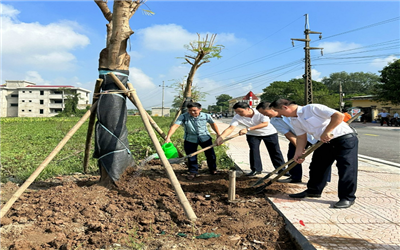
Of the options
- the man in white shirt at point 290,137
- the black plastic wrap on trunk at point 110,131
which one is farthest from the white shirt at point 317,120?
the black plastic wrap on trunk at point 110,131

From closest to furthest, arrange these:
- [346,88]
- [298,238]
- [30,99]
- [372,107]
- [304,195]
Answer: [298,238], [304,195], [372,107], [30,99], [346,88]

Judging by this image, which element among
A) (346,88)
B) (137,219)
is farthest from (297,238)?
(346,88)

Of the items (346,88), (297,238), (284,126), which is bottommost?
(297,238)

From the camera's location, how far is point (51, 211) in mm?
3070

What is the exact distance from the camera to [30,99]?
203 feet

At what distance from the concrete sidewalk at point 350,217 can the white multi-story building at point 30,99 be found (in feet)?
208

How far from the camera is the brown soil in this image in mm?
2477

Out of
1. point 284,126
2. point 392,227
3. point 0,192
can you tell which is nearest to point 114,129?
point 0,192

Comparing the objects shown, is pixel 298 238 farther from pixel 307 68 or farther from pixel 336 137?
pixel 307 68

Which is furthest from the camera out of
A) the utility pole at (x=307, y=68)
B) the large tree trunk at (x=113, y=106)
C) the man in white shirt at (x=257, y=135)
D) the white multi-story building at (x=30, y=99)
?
the white multi-story building at (x=30, y=99)

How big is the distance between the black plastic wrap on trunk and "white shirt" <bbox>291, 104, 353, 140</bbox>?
2.37 meters

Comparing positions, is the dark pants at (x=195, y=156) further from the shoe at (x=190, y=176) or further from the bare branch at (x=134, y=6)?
the bare branch at (x=134, y=6)

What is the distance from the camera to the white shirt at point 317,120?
10.6 feet

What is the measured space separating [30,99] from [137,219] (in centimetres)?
6949
